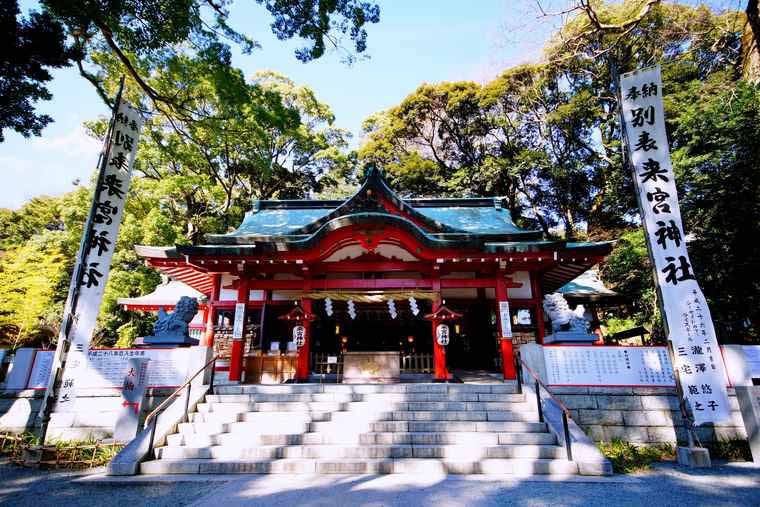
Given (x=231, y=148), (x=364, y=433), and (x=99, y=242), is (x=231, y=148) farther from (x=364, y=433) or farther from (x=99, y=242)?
(x=364, y=433)

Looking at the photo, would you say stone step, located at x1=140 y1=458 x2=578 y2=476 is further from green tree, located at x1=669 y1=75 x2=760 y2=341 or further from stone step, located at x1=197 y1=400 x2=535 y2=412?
green tree, located at x1=669 y1=75 x2=760 y2=341

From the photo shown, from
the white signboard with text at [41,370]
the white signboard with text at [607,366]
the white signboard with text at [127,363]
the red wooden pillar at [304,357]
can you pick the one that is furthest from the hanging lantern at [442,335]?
the white signboard with text at [41,370]

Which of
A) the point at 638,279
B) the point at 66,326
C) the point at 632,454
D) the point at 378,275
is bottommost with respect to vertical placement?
the point at 632,454

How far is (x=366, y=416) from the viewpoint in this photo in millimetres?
6887

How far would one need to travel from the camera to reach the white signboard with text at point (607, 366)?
7238 millimetres

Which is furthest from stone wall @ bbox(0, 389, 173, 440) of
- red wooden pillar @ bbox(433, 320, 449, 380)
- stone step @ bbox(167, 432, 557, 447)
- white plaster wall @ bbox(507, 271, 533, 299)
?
white plaster wall @ bbox(507, 271, 533, 299)

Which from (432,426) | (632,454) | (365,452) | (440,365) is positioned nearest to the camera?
(365,452)

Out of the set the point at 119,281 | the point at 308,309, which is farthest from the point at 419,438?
the point at 119,281

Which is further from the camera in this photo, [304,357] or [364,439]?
[304,357]

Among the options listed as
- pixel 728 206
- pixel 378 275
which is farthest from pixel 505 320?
pixel 728 206

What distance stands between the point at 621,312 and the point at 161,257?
2151 cm

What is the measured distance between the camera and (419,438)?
20.2 ft

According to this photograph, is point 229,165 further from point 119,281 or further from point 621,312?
point 621,312

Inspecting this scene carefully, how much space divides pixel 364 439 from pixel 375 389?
156 centimetres
